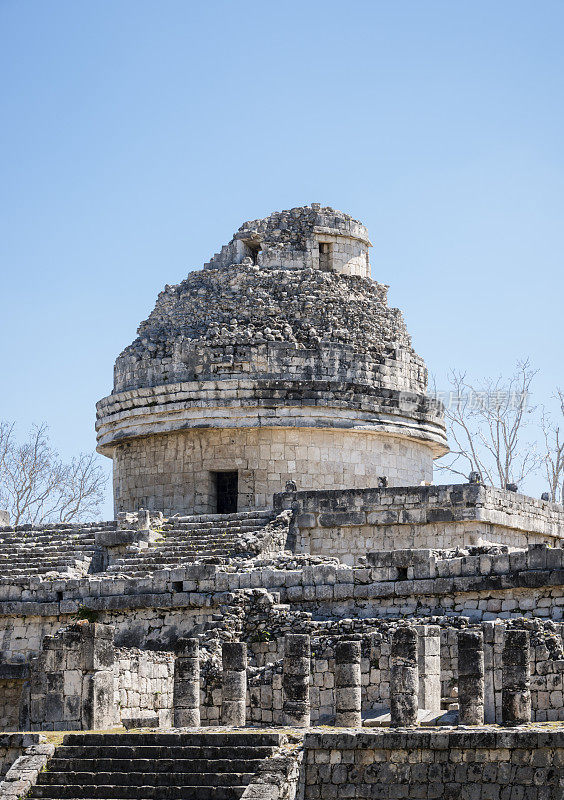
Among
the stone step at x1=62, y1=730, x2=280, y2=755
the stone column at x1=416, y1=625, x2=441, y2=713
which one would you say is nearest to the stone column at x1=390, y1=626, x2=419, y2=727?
the stone column at x1=416, y1=625, x2=441, y2=713

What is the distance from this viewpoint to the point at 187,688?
781 inches

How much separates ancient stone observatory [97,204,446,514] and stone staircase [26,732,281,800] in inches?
479

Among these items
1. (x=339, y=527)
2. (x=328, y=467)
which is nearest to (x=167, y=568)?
(x=339, y=527)

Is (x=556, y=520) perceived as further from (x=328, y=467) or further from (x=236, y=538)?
(x=236, y=538)

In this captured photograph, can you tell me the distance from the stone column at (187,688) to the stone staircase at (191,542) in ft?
18.1

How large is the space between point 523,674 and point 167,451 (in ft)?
49.4

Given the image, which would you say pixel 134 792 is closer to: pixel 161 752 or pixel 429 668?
pixel 161 752

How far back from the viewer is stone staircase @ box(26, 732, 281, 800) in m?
17.0

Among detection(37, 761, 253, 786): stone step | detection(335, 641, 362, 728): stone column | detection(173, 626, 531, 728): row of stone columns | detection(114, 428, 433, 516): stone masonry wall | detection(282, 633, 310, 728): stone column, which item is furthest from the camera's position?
detection(114, 428, 433, 516): stone masonry wall

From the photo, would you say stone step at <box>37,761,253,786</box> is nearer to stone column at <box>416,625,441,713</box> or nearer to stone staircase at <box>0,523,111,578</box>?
stone column at <box>416,625,441,713</box>

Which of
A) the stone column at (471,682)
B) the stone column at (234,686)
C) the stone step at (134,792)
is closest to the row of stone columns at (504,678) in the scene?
the stone column at (471,682)

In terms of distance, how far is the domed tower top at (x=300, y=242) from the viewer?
108ft

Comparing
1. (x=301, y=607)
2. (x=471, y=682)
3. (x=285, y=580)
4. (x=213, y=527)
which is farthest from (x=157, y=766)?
(x=213, y=527)

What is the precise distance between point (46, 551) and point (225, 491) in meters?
4.08
